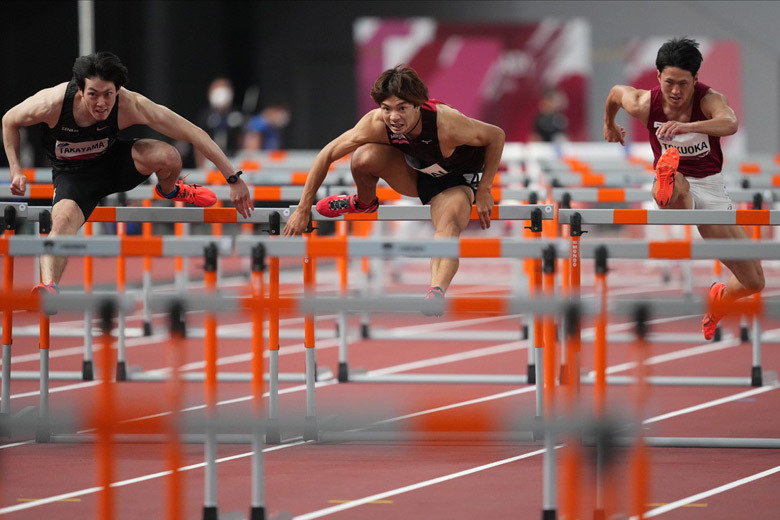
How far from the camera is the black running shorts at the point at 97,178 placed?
5.88 m

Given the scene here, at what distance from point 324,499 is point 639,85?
782 inches

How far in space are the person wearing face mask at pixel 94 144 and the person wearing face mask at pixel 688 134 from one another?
2.27 m

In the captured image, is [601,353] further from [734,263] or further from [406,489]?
[734,263]

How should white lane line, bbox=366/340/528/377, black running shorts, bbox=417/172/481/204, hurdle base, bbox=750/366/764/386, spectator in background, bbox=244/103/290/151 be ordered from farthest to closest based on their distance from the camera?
spectator in background, bbox=244/103/290/151
white lane line, bbox=366/340/528/377
hurdle base, bbox=750/366/764/386
black running shorts, bbox=417/172/481/204

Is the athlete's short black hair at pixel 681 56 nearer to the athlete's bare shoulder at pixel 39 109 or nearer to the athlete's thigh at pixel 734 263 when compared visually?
the athlete's thigh at pixel 734 263

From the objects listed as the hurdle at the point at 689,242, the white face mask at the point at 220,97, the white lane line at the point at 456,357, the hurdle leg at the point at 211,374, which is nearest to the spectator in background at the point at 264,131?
the white face mask at the point at 220,97

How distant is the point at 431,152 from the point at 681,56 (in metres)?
1.46

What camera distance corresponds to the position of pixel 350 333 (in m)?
10.3

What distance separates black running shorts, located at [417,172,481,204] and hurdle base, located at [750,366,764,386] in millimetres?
2696

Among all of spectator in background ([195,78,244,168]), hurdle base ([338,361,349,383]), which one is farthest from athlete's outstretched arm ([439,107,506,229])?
spectator in background ([195,78,244,168])

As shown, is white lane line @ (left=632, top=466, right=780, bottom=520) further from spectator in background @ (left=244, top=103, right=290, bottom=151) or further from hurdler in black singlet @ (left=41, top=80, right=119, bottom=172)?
spectator in background @ (left=244, top=103, right=290, bottom=151)

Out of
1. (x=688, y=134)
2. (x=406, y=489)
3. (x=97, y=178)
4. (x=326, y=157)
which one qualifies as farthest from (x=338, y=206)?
(x=688, y=134)

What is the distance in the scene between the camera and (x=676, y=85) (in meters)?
6.00

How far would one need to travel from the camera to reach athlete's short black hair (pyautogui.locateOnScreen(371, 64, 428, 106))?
534 centimetres
